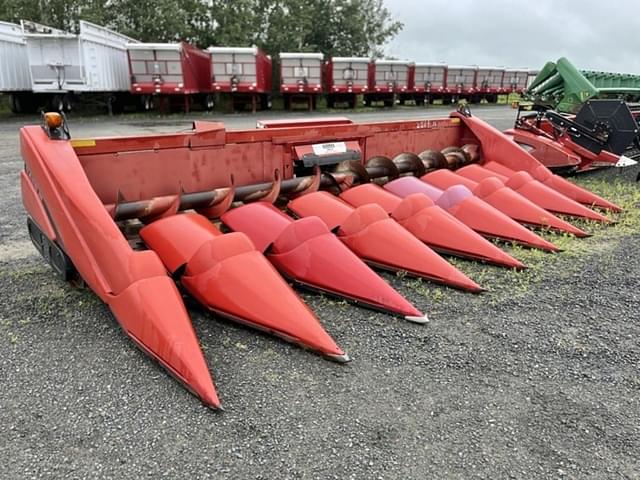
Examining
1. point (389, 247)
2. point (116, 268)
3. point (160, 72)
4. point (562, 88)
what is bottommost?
point (389, 247)

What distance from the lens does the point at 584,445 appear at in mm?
1771

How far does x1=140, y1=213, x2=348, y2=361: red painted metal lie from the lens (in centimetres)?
226

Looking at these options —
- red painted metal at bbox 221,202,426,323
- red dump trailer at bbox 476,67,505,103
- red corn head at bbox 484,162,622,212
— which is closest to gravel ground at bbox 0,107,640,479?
red painted metal at bbox 221,202,426,323

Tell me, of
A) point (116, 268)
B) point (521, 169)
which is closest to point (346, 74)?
point (521, 169)


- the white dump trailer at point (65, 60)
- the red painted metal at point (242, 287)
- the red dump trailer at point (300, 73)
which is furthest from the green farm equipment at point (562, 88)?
the white dump trailer at point (65, 60)

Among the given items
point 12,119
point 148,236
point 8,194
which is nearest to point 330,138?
point 148,236

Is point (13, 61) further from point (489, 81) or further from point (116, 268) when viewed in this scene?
point (489, 81)

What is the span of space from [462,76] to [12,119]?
20.8m

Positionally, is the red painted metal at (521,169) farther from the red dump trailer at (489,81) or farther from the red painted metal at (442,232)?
the red dump trailer at (489,81)

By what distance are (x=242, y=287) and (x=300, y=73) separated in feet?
61.2

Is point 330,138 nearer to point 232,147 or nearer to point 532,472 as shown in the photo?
point 232,147

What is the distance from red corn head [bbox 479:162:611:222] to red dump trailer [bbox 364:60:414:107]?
61.1 ft

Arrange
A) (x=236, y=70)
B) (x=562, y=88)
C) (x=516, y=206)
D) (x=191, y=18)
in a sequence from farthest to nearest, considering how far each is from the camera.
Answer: (x=191, y=18) < (x=236, y=70) < (x=562, y=88) < (x=516, y=206)

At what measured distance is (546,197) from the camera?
4.41 metres
